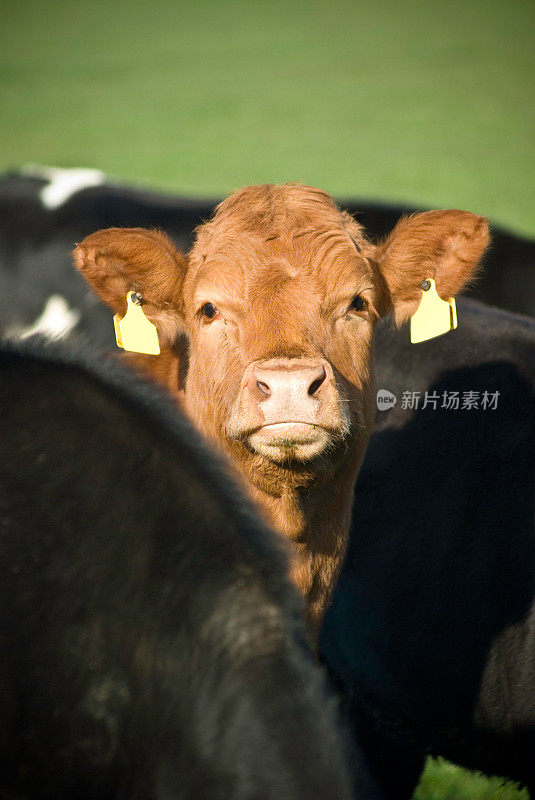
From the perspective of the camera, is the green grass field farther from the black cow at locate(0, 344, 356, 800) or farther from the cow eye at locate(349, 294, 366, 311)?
the black cow at locate(0, 344, 356, 800)

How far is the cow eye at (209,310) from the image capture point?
288cm

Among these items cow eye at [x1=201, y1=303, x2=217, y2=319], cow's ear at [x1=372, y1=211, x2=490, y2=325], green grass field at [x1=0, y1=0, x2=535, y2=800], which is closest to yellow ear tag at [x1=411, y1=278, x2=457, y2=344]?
cow's ear at [x1=372, y1=211, x2=490, y2=325]

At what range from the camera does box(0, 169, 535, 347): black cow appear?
6.51 m

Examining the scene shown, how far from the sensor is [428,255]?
320 centimetres

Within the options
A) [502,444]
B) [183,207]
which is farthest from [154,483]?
[183,207]

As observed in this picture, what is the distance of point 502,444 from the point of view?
3.32 m

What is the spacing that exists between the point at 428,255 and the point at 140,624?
7.07 feet

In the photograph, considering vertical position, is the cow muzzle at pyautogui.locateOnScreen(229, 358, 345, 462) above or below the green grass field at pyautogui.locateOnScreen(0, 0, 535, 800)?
above

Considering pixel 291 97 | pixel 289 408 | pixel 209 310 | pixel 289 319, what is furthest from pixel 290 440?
pixel 291 97

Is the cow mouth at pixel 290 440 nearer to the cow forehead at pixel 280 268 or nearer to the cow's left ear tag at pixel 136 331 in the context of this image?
the cow forehead at pixel 280 268

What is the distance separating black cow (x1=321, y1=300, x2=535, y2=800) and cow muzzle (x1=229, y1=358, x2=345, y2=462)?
103cm

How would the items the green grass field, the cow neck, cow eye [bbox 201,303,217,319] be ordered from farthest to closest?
the green grass field < cow eye [bbox 201,303,217,319] < the cow neck

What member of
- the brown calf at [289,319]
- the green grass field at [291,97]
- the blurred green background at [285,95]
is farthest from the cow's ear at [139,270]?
the blurred green background at [285,95]

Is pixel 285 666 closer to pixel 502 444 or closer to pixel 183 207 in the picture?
pixel 502 444
